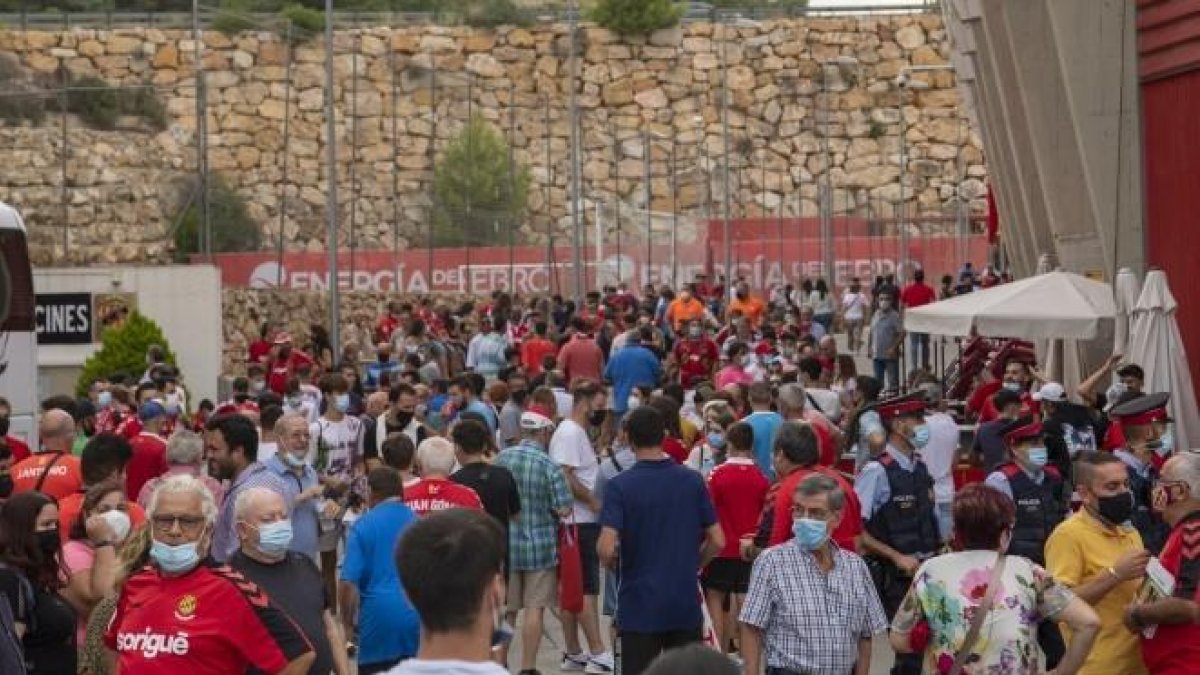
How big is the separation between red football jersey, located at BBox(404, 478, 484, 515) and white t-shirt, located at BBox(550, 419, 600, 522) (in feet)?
10.8

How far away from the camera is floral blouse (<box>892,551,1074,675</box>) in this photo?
852 centimetres

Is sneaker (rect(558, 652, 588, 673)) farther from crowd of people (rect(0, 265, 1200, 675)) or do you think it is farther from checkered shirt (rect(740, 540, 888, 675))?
checkered shirt (rect(740, 540, 888, 675))

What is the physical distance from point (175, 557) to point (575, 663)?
7271 millimetres

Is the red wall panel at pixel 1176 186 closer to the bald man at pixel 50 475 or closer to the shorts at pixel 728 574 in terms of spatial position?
the shorts at pixel 728 574

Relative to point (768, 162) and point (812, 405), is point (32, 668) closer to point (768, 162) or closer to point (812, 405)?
point (812, 405)

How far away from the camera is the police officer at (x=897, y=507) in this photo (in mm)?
12641

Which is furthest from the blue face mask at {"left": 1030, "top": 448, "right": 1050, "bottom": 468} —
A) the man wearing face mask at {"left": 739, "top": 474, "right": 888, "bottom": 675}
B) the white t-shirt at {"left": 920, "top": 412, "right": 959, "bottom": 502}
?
the man wearing face mask at {"left": 739, "top": 474, "right": 888, "bottom": 675}

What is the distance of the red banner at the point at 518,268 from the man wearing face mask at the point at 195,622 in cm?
4587

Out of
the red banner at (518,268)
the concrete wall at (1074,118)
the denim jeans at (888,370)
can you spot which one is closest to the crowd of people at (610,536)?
the concrete wall at (1074,118)

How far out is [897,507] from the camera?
12.7 metres

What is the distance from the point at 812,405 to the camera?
18984mm

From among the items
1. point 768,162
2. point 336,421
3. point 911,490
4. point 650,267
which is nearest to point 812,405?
point 336,421

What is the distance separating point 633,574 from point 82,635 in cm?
281

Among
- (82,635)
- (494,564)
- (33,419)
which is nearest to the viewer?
(494,564)
